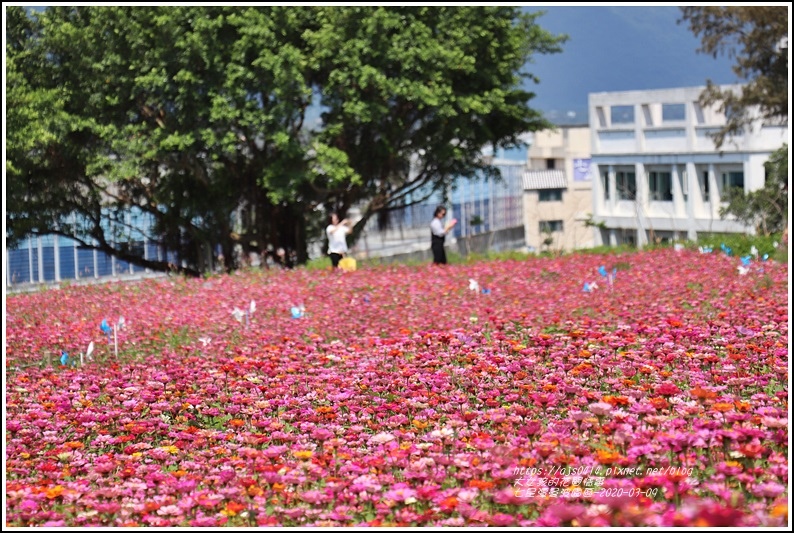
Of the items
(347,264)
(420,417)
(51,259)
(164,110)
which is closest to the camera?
(420,417)

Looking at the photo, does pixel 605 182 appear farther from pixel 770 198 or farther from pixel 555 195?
pixel 770 198

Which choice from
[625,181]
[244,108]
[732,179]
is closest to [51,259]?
[244,108]

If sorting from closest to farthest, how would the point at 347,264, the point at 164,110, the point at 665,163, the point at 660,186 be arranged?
the point at 347,264, the point at 164,110, the point at 665,163, the point at 660,186

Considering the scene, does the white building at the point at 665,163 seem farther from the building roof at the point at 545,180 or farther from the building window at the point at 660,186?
the building roof at the point at 545,180

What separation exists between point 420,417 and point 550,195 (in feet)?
232

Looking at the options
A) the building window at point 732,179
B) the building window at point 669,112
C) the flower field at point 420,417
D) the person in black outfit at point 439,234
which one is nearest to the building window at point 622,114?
the building window at point 669,112

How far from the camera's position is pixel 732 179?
46719mm

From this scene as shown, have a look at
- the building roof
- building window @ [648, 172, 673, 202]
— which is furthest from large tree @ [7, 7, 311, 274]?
the building roof

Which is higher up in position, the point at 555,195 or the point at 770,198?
the point at 555,195

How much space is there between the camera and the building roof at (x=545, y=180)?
75.7 meters

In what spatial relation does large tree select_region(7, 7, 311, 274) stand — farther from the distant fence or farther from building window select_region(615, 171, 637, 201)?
building window select_region(615, 171, 637, 201)

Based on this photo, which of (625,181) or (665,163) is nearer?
(665,163)

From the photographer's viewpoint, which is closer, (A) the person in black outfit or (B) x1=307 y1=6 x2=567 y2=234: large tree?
(A) the person in black outfit

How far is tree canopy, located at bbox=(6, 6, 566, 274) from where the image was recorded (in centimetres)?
2427
